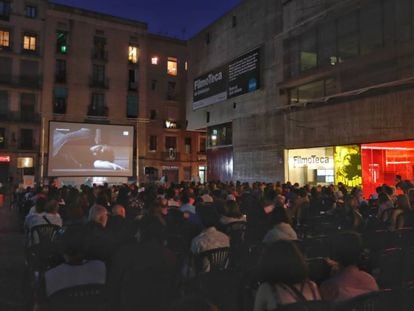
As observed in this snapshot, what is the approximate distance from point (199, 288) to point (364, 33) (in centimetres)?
1652

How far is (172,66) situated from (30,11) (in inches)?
632

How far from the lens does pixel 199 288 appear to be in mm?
4164

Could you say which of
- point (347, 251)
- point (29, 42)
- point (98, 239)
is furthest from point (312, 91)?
point (29, 42)

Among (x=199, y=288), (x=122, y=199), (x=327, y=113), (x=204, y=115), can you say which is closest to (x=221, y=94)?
(x=204, y=115)

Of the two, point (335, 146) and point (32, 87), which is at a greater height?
point (32, 87)

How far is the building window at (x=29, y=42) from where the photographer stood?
39.6 meters

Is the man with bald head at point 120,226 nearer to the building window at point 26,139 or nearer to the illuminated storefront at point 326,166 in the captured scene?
the illuminated storefront at point 326,166

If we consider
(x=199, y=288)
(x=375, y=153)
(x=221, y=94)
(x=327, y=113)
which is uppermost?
(x=221, y=94)

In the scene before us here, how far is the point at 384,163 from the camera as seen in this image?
18359 millimetres

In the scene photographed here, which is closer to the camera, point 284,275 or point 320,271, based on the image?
point 284,275

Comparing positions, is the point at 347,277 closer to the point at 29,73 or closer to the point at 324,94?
the point at 324,94

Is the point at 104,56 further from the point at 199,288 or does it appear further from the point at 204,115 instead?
the point at 199,288

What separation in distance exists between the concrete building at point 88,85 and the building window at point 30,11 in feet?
0.31

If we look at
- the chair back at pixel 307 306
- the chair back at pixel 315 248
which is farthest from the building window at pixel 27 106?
the chair back at pixel 307 306
